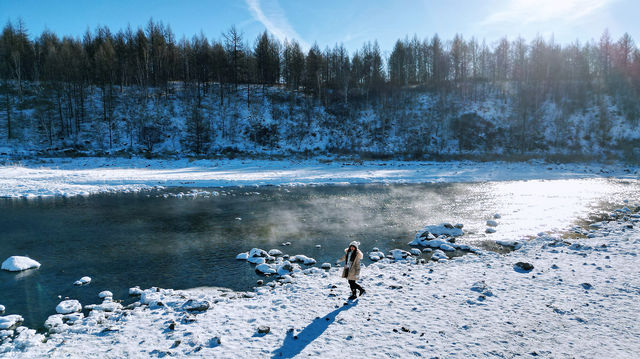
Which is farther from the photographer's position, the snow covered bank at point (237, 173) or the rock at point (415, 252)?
the snow covered bank at point (237, 173)

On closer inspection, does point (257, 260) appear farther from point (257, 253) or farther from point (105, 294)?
point (105, 294)

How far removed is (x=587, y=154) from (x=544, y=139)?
690 centimetres

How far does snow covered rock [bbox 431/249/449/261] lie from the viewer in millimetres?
11705

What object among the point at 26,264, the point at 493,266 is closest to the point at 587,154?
the point at 493,266

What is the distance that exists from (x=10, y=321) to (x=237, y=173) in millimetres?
30400

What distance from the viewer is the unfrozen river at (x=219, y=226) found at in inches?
409

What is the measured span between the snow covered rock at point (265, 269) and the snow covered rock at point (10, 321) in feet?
20.1

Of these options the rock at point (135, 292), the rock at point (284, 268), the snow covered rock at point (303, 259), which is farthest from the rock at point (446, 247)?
the rock at point (135, 292)

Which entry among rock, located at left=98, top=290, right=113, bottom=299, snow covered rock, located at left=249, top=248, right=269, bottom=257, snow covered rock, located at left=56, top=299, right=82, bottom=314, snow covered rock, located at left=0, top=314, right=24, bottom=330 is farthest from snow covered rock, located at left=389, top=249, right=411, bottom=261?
snow covered rock, located at left=0, top=314, right=24, bottom=330

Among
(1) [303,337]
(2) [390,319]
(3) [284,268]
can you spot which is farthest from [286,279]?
(2) [390,319]

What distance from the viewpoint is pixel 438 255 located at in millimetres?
12109

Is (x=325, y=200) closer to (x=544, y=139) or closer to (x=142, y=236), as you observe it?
(x=142, y=236)

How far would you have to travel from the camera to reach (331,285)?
9.43 meters

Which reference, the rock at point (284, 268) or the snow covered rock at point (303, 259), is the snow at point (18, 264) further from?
the snow covered rock at point (303, 259)
